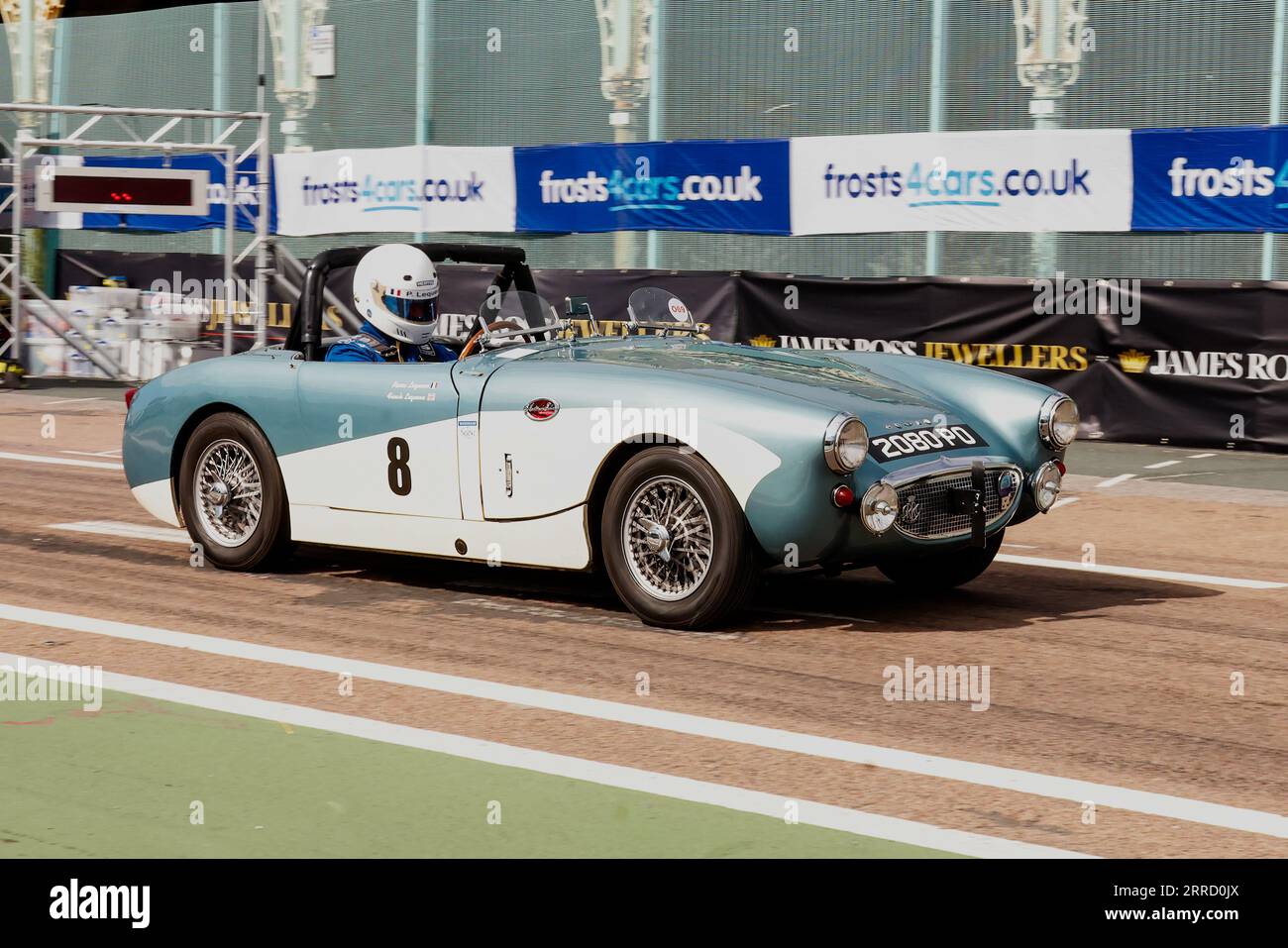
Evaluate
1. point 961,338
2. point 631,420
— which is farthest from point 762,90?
point 631,420

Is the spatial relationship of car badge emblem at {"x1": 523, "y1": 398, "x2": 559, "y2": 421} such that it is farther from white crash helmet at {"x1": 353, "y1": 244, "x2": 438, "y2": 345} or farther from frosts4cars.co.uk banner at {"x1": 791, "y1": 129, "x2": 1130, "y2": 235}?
frosts4cars.co.uk banner at {"x1": 791, "y1": 129, "x2": 1130, "y2": 235}

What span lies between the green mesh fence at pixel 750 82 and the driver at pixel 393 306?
971 cm

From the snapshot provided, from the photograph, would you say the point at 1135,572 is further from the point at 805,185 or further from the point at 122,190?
the point at 122,190

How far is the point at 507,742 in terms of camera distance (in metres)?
5.38

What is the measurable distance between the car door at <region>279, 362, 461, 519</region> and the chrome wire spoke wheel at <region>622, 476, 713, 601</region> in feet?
2.99

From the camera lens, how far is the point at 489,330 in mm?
7965

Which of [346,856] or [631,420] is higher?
[631,420]

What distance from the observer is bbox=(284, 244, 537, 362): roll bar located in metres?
8.20

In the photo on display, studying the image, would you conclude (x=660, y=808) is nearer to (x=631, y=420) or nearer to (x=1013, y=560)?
(x=631, y=420)

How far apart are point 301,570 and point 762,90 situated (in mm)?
12332

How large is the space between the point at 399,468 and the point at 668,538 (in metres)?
1.41

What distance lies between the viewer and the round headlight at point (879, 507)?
6.59 m

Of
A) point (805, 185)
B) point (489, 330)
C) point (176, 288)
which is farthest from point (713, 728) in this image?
point (176, 288)

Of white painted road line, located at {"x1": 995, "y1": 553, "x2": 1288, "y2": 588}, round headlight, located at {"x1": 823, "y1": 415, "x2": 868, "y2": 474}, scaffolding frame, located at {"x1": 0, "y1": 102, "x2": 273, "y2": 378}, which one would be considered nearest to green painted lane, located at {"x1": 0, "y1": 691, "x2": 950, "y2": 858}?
round headlight, located at {"x1": 823, "y1": 415, "x2": 868, "y2": 474}
